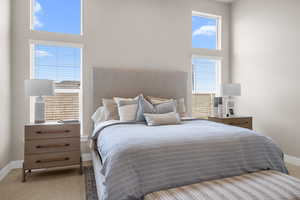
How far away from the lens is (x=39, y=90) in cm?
262

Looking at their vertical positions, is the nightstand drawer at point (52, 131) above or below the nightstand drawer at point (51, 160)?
above

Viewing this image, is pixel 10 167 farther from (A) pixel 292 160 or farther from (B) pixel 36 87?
(A) pixel 292 160

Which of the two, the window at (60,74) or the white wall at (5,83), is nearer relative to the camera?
the white wall at (5,83)

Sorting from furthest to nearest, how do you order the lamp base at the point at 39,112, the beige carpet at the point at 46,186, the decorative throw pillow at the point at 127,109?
the decorative throw pillow at the point at 127,109, the lamp base at the point at 39,112, the beige carpet at the point at 46,186

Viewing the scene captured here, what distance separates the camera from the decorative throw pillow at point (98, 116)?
306 centimetres

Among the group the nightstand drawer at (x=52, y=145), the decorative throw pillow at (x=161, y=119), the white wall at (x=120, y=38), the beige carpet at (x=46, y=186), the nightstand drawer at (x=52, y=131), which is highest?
the white wall at (x=120, y=38)

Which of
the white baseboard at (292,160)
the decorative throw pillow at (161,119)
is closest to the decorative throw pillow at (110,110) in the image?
the decorative throw pillow at (161,119)

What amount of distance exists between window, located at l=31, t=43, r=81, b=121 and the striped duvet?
1943 mm

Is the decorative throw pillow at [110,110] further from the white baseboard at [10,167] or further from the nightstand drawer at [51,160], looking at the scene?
the white baseboard at [10,167]

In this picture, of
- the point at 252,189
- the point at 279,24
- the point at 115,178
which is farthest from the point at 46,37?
the point at 279,24

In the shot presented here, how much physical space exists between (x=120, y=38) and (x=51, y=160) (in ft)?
7.70

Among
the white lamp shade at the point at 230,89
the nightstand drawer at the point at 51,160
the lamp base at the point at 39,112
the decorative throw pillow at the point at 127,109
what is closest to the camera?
the nightstand drawer at the point at 51,160

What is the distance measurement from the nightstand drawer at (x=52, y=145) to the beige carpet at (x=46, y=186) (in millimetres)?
377

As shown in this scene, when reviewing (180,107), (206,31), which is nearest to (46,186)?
(180,107)
